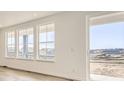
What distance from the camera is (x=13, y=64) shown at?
8930 mm

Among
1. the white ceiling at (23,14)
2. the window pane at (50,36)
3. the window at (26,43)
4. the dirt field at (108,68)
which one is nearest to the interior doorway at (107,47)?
the dirt field at (108,68)

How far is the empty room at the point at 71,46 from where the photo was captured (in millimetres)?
4562

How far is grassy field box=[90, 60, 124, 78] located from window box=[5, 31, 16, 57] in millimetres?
5435

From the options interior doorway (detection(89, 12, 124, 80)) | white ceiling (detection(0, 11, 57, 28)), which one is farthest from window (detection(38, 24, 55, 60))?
interior doorway (detection(89, 12, 124, 80))

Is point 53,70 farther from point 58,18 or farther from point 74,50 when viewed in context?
point 58,18

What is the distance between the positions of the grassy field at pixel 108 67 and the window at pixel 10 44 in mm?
5435

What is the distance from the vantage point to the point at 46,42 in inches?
→ 268

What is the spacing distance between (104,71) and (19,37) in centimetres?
536

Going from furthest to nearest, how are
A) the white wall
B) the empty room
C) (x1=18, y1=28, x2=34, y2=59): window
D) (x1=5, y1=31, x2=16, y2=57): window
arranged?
1. (x1=5, y1=31, x2=16, y2=57): window
2. (x1=18, y1=28, x2=34, y2=59): window
3. the white wall
4. the empty room

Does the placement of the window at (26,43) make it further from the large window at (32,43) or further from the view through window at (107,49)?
the view through window at (107,49)

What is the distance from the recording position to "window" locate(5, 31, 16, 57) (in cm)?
924

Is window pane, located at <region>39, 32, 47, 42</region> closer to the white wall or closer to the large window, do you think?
the large window

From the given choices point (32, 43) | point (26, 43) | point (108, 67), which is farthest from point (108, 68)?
point (26, 43)
